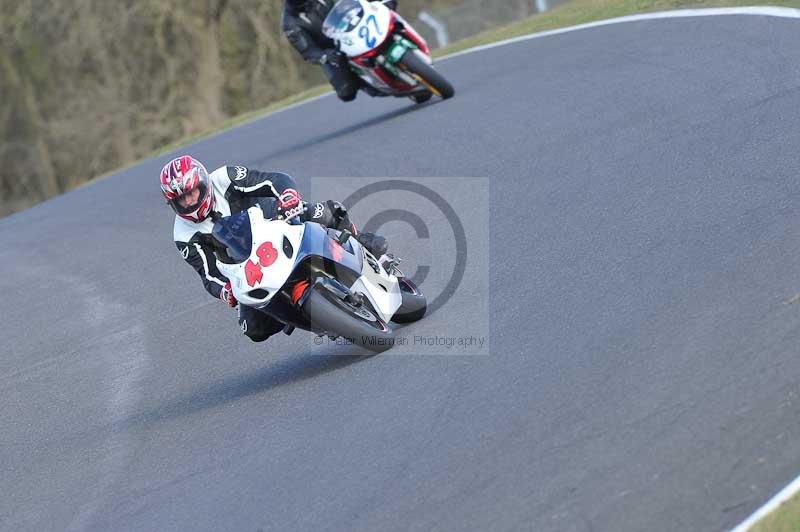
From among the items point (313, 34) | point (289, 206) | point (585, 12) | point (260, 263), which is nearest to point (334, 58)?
point (313, 34)

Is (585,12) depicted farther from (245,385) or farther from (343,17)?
(245,385)

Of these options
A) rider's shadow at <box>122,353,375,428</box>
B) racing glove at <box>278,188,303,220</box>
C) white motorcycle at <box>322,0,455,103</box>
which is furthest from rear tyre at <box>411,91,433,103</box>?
racing glove at <box>278,188,303,220</box>

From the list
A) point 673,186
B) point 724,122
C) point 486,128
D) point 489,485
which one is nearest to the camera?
point 489,485

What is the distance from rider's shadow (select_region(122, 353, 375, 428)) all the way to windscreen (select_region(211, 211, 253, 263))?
0.82m

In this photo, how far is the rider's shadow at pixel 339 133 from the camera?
15.8 metres

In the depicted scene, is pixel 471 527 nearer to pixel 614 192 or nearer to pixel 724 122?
pixel 614 192

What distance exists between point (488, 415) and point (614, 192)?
380 centimetres

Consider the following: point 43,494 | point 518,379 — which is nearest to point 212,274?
point 43,494

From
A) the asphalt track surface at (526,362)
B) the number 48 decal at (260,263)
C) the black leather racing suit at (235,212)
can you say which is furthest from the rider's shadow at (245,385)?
the number 48 decal at (260,263)

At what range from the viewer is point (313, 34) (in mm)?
15344

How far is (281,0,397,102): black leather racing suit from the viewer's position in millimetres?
15227

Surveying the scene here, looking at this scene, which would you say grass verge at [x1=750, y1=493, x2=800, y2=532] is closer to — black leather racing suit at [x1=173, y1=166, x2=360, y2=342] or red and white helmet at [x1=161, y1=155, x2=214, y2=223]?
black leather racing suit at [x1=173, y1=166, x2=360, y2=342]

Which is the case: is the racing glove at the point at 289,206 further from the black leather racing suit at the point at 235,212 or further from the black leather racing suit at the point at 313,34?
the black leather racing suit at the point at 313,34

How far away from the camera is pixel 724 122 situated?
10273 millimetres
